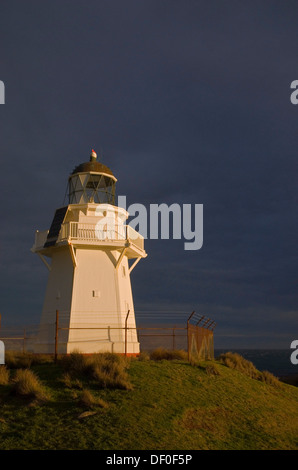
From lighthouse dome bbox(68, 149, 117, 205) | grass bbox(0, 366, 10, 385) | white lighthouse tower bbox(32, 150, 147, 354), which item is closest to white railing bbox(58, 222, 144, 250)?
white lighthouse tower bbox(32, 150, 147, 354)

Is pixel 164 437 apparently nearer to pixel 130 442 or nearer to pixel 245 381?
pixel 130 442

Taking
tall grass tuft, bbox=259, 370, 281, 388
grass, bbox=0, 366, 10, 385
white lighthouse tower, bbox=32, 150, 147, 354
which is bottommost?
tall grass tuft, bbox=259, 370, 281, 388

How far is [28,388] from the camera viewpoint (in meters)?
15.5

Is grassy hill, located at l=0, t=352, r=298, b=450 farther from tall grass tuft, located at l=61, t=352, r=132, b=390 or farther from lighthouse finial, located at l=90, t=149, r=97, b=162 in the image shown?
lighthouse finial, located at l=90, t=149, r=97, b=162

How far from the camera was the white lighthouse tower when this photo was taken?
23703 mm

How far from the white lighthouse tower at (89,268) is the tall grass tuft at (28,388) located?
5.99m

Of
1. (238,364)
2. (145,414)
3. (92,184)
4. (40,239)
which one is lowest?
(238,364)

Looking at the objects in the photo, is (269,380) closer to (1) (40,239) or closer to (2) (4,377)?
(2) (4,377)

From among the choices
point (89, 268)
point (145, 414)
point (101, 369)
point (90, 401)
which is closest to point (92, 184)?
point (89, 268)

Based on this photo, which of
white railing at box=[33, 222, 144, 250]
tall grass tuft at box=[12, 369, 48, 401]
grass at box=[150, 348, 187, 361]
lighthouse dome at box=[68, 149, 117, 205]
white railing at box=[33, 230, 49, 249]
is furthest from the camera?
lighthouse dome at box=[68, 149, 117, 205]

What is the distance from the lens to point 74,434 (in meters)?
12.5

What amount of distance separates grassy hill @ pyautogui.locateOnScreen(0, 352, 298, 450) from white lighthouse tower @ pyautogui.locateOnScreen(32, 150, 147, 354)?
3.76m

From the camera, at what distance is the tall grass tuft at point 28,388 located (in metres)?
15.1

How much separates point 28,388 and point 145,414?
3.98 metres
